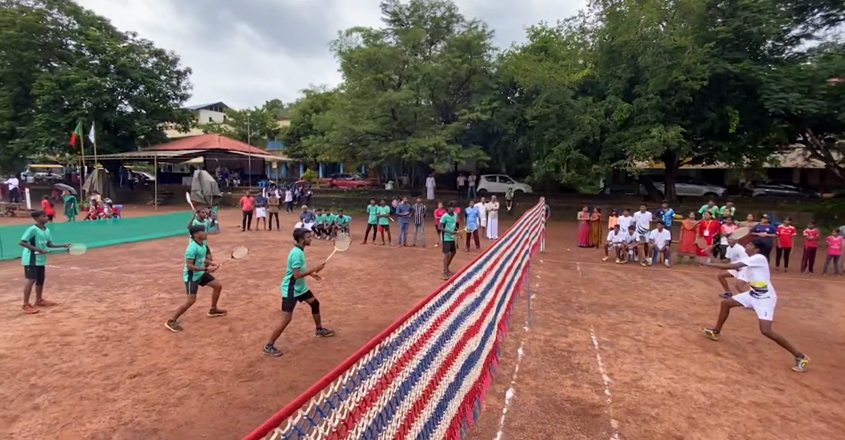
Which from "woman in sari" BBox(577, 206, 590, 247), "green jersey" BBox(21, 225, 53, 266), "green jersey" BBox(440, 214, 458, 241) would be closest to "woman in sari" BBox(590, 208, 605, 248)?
"woman in sari" BBox(577, 206, 590, 247)

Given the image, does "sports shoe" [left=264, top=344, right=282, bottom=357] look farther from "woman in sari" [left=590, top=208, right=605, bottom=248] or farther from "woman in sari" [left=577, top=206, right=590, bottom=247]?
"woman in sari" [left=590, top=208, right=605, bottom=248]

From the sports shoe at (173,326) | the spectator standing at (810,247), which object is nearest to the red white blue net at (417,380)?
the sports shoe at (173,326)

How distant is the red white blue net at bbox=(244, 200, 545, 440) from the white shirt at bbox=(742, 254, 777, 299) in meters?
3.81

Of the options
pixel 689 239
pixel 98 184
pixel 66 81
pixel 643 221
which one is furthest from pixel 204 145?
pixel 689 239

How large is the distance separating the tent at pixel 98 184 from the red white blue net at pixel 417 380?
86.5 ft

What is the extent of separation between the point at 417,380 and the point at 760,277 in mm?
5751

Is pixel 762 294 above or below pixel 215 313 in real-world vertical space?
above

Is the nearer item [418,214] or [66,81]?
[418,214]

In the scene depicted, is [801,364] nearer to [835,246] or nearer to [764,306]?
[764,306]

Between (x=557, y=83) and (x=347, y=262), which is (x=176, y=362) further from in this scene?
(x=557, y=83)

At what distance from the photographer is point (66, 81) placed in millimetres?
26438

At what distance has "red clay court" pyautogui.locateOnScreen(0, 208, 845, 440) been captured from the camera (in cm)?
487

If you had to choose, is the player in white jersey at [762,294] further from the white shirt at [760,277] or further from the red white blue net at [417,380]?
the red white blue net at [417,380]

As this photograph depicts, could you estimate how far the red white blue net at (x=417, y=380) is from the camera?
7.48ft
